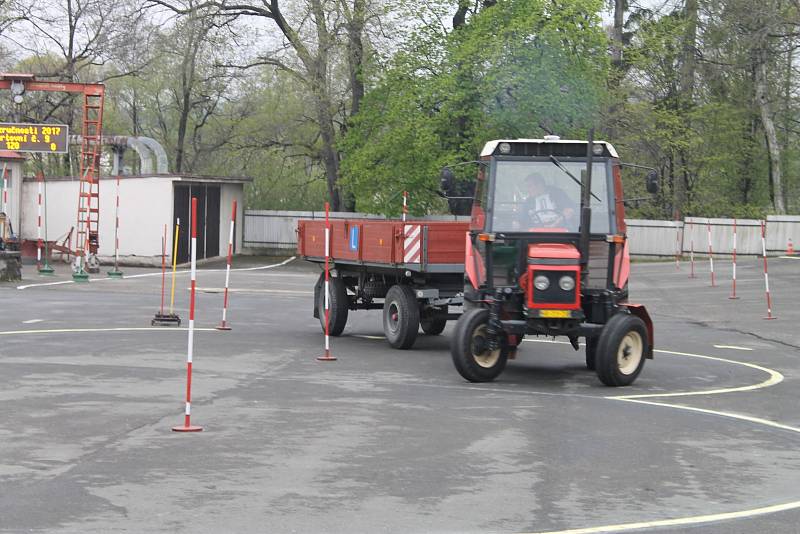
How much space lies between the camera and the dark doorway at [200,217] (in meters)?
43.6

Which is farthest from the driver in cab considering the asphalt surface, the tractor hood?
the asphalt surface

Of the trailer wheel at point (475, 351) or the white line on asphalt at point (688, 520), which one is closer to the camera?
the white line on asphalt at point (688, 520)

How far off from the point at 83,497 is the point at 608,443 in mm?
4677

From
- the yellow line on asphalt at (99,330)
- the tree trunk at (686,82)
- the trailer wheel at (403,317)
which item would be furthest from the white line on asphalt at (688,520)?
the tree trunk at (686,82)

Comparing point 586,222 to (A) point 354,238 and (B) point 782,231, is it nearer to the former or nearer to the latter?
(A) point 354,238

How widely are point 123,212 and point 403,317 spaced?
87.6 feet

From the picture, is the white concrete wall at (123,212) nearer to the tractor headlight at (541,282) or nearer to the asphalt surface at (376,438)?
the asphalt surface at (376,438)

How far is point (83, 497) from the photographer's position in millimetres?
8289

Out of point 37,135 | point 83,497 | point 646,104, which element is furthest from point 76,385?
point 646,104

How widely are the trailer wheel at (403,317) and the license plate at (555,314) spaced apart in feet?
13.7

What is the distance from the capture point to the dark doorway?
143ft

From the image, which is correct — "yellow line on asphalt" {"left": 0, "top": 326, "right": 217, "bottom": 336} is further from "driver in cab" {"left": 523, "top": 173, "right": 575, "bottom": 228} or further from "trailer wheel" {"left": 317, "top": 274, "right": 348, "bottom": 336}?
"driver in cab" {"left": 523, "top": 173, "right": 575, "bottom": 228}

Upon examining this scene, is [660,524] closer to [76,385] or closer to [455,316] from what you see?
[76,385]

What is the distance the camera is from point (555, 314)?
1461 cm
